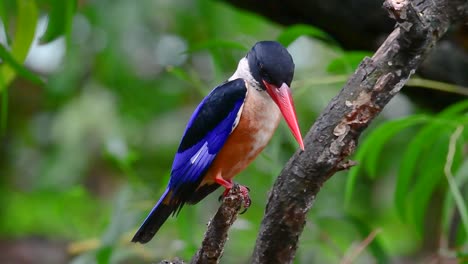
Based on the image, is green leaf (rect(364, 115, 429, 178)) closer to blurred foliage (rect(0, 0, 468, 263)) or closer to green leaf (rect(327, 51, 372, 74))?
green leaf (rect(327, 51, 372, 74))

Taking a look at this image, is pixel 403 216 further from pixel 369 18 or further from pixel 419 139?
pixel 369 18

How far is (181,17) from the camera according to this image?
414 cm

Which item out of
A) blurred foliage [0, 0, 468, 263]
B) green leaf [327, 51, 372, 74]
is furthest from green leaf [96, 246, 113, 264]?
green leaf [327, 51, 372, 74]

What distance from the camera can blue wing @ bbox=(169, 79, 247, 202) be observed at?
1.81 metres

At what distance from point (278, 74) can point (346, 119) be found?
19 cm

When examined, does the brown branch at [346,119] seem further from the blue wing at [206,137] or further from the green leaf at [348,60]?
the green leaf at [348,60]

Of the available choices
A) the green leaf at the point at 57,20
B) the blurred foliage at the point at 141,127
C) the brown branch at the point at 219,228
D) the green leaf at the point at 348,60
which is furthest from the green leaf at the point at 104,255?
the brown branch at the point at 219,228

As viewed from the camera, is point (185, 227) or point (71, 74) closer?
point (185, 227)

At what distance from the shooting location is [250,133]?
70.8 inches

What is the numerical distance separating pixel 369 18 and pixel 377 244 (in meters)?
0.70

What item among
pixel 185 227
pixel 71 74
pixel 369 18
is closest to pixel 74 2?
pixel 185 227

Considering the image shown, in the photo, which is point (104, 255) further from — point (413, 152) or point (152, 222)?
point (413, 152)

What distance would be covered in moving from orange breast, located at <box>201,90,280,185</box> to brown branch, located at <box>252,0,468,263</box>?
0.11 meters

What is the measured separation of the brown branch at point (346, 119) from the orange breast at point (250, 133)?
0.11m
